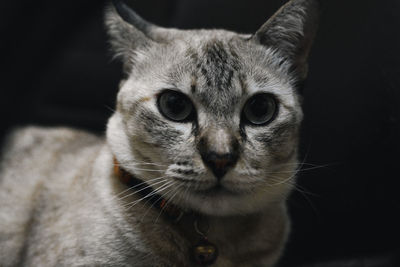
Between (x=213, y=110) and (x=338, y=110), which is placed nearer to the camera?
(x=213, y=110)

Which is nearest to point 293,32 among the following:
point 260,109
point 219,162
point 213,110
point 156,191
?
point 260,109

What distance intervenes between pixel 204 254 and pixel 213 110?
42 centimetres

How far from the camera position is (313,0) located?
46.8 inches

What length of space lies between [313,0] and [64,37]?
70 cm

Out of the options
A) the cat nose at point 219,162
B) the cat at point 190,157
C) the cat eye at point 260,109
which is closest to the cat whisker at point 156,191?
the cat at point 190,157

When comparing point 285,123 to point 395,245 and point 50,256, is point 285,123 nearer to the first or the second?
point 395,245

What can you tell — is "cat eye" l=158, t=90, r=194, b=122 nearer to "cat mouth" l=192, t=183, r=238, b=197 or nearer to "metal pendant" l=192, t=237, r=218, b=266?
"cat mouth" l=192, t=183, r=238, b=197

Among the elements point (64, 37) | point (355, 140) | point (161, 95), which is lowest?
point (355, 140)

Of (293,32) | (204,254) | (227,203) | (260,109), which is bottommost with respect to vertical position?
(204,254)

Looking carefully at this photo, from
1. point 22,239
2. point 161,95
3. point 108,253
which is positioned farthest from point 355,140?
point 22,239

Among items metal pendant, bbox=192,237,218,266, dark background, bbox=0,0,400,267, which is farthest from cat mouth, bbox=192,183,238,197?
dark background, bbox=0,0,400,267

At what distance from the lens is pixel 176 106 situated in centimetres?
120

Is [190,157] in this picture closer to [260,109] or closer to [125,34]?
[260,109]

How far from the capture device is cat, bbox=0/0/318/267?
3.76 feet
